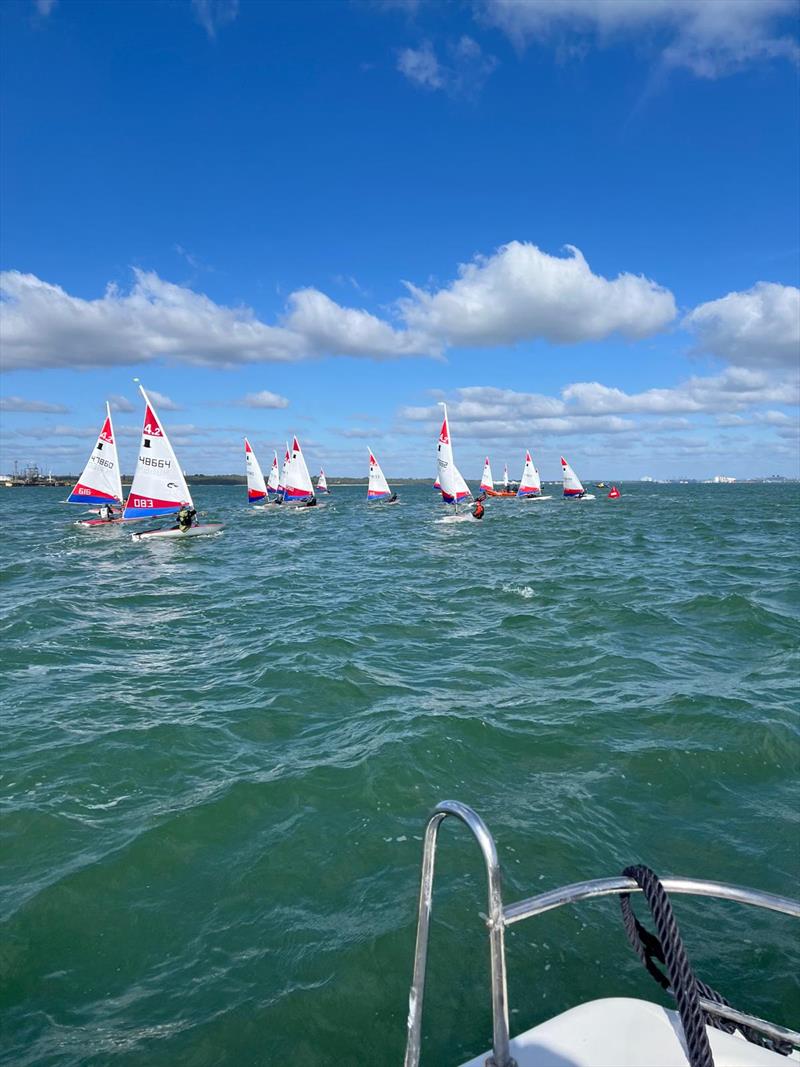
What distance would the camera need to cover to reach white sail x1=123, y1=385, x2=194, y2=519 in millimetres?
36250

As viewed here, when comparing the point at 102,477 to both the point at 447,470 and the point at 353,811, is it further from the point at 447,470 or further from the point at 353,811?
the point at 353,811

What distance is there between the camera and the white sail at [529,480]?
296 ft

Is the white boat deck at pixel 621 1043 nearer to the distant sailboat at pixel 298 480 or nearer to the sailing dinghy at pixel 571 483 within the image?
the distant sailboat at pixel 298 480

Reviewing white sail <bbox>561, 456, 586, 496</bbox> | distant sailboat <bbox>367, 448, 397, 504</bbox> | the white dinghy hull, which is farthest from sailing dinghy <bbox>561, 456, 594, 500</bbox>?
the white dinghy hull

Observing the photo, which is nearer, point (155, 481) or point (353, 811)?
point (353, 811)

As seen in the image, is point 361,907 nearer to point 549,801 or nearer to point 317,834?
point 317,834

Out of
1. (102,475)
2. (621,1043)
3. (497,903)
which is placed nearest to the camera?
(497,903)

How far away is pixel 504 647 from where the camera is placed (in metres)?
13.3

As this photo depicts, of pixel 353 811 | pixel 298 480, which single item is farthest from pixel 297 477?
pixel 353 811

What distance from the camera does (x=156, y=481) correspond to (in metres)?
36.8

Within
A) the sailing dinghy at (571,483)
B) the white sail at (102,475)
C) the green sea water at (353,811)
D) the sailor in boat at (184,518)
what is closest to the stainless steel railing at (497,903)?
the green sea water at (353,811)

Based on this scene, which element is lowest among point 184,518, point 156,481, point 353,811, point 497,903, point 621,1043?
point 353,811

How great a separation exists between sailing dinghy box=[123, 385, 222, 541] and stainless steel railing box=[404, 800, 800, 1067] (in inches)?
1400

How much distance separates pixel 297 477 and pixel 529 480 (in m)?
39.3
